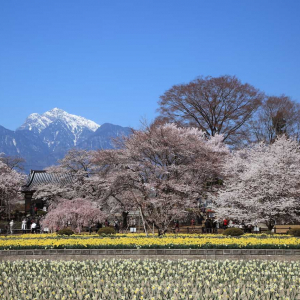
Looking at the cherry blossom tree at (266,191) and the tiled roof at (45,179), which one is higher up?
the tiled roof at (45,179)

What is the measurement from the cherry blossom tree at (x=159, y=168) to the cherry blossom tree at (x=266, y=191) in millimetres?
2126

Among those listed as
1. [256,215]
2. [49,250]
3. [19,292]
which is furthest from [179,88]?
[19,292]

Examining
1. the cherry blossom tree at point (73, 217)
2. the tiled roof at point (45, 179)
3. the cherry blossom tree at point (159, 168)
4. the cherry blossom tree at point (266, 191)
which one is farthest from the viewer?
the tiled roof at point (45, 179)

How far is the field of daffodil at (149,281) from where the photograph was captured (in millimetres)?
10523

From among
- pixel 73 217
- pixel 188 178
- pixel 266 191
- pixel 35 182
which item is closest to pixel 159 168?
pixel 188 178

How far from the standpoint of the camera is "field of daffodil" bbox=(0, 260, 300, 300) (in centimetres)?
1052

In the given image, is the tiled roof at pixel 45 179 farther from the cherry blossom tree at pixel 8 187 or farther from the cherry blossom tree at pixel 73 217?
the cherry blossom tree at pixel 73 217

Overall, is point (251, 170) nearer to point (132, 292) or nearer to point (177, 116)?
point (177, 116)

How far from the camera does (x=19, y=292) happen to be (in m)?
11.2

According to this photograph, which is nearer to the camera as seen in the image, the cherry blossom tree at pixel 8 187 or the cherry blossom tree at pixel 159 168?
the cherry blossom tree at pixel 159 168

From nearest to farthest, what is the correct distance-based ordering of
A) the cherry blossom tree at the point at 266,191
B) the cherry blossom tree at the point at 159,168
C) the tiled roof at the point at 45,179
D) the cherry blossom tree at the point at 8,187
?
the cherry blossom tree at the point at 159,168 < the cherry blossom tree at the point at 266,191 < the tiled roof at the point at 45,179 < the cherry blossom tree at the point at 8,187

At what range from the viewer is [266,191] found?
32906mm

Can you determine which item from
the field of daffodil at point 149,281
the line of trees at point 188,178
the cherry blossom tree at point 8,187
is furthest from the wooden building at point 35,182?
the field of daffodil at point 149,281

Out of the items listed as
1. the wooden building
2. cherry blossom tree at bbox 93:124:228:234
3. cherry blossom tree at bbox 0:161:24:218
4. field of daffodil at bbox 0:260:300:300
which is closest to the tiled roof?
the wooden building
